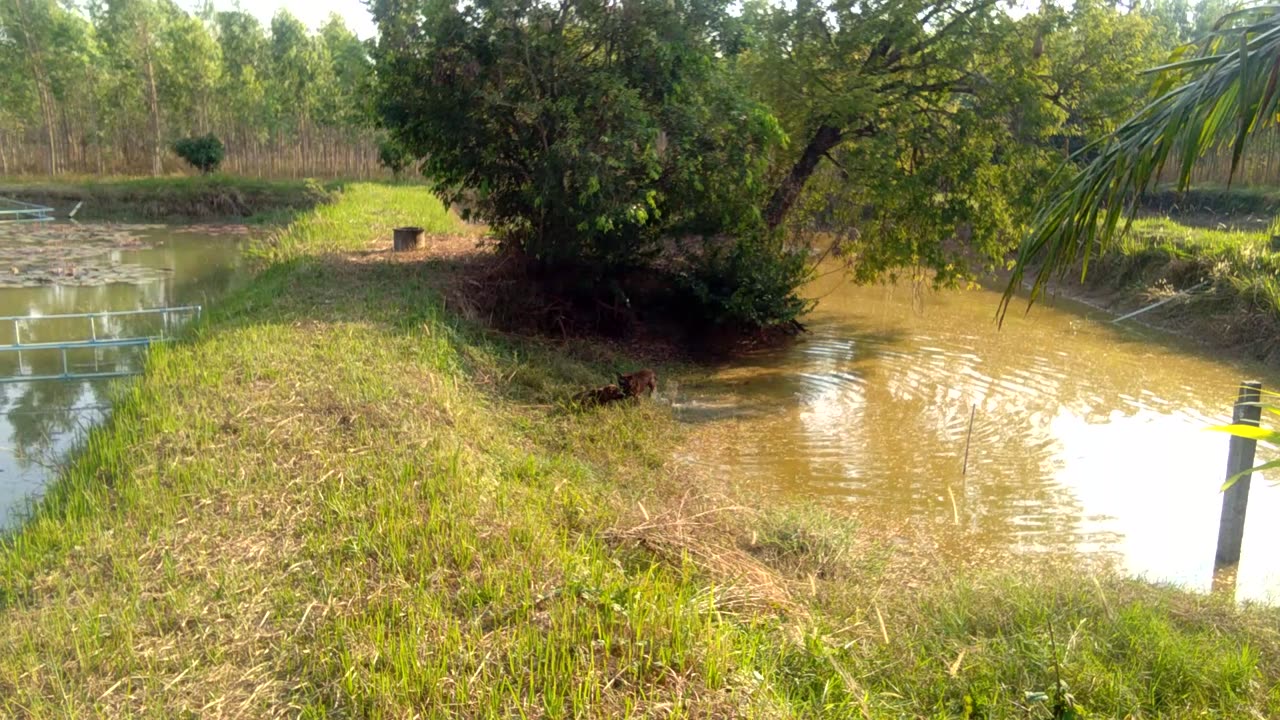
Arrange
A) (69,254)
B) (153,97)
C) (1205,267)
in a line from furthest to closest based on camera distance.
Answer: (153,97) < (69,254) < (1205,267)

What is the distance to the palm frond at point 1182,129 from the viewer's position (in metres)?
2.97

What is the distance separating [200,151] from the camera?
27125 millimetres

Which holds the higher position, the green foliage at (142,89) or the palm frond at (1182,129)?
the green foliage at (142,89)

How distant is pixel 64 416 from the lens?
824 centimetres

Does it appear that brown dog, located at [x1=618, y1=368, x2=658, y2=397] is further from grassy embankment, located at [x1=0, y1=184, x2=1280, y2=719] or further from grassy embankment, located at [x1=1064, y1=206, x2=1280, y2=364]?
grassy embankment, located at [x1=1064, y1=206, x2=1280, y2=364]

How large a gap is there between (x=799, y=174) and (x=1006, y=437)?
16.2 ft

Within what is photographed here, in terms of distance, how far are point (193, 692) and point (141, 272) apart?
1576 centimetres

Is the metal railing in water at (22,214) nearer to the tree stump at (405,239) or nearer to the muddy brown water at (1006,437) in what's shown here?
the tree stump at (405,239)

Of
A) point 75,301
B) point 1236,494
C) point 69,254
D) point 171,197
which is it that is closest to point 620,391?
point 1236,494

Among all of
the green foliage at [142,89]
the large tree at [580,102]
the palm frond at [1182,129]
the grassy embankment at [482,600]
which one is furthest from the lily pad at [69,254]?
the palm frond at [1182,129]

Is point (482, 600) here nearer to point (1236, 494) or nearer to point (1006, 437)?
point (1236, 494)

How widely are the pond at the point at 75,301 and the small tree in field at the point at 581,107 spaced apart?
4.27 metres

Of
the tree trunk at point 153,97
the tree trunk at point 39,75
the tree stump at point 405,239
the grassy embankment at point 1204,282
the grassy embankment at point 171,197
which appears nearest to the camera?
the grassy embankment at point 1204,282

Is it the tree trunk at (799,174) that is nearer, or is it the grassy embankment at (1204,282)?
the tree trunk at (799,174)
